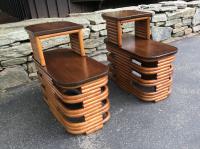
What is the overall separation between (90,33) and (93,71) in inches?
50.0

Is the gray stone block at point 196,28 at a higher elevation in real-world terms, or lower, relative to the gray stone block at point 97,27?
lower

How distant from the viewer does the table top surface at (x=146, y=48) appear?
1.99m

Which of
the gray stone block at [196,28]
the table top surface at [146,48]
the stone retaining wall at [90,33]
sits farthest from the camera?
the gray stone block at [196,28]

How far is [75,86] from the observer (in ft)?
5.35

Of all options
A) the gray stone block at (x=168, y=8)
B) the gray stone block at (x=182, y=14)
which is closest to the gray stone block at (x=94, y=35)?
the gray stone block at (x=168, y=8)

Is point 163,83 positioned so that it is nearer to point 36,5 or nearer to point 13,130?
point 13,130

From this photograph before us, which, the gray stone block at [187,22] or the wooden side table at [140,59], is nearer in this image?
the wooden side table at [140,59]

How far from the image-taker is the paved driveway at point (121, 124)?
1760mm

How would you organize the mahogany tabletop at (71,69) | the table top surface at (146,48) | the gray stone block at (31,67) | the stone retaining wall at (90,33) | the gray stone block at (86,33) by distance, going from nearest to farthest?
the mahogany tabletop at (71,69), the table top surface at (146,48), the stone retaining wall at (90,33), the gray stone block at (31,67), the gray stone block at (86,33)

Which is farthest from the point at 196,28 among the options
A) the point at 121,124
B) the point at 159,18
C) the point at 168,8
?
the point at 121,124

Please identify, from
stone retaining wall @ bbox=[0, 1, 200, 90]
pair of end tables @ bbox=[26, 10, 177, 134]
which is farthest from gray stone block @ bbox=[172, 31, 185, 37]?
pair of end tables @ bbox=[26, 10, 177, 134]

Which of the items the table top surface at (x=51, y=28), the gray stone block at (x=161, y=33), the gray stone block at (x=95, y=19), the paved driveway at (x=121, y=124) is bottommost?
the paved driveway at (x=121, y=124)

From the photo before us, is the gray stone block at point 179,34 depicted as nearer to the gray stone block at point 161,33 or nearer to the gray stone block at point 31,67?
the gray stone block at point 161,33

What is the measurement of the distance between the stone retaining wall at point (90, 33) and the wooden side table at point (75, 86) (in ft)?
2.32
